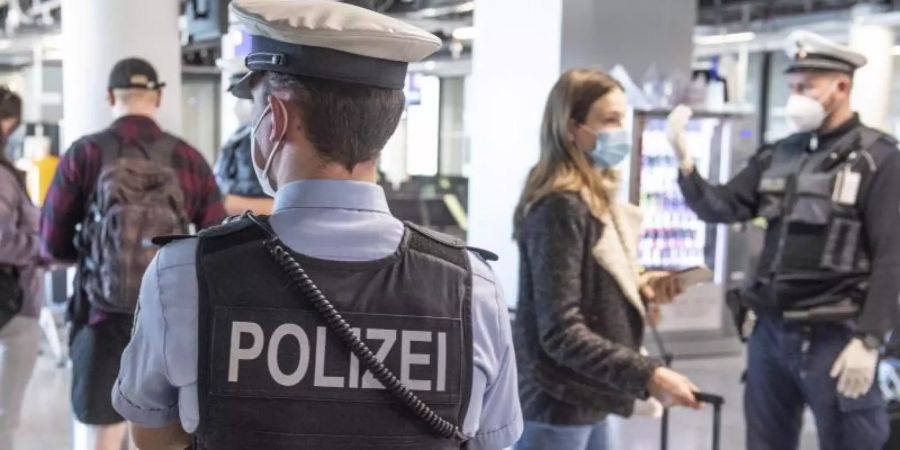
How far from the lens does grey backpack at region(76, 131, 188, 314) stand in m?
2.94

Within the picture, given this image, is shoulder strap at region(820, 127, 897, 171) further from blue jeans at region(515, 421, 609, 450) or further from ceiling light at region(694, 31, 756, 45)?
ceiling light at region(694, 31, 756, 45)

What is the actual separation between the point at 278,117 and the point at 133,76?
2.23 m

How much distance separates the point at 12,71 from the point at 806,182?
15.9 meters

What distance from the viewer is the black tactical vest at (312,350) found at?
1.12 metres

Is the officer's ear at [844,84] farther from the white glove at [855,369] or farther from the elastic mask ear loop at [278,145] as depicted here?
the elastic mask ear loop at [278,145]

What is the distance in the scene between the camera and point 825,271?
3027 mm

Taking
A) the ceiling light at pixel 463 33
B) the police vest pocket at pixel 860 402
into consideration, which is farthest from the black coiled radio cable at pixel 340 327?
the ceiling light at pixel 463 33

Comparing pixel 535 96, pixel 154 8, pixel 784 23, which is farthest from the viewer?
pixel 784 23

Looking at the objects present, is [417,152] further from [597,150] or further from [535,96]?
[597,150]

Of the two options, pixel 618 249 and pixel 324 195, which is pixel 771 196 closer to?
pixel 618 249

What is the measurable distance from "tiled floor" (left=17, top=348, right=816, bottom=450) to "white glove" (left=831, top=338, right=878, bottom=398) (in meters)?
1.39

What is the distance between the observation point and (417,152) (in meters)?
17.9

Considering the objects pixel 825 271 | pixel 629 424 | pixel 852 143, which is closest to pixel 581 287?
pixel 825 271

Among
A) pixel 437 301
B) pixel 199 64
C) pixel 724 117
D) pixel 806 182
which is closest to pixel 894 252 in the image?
pixel 806 182
